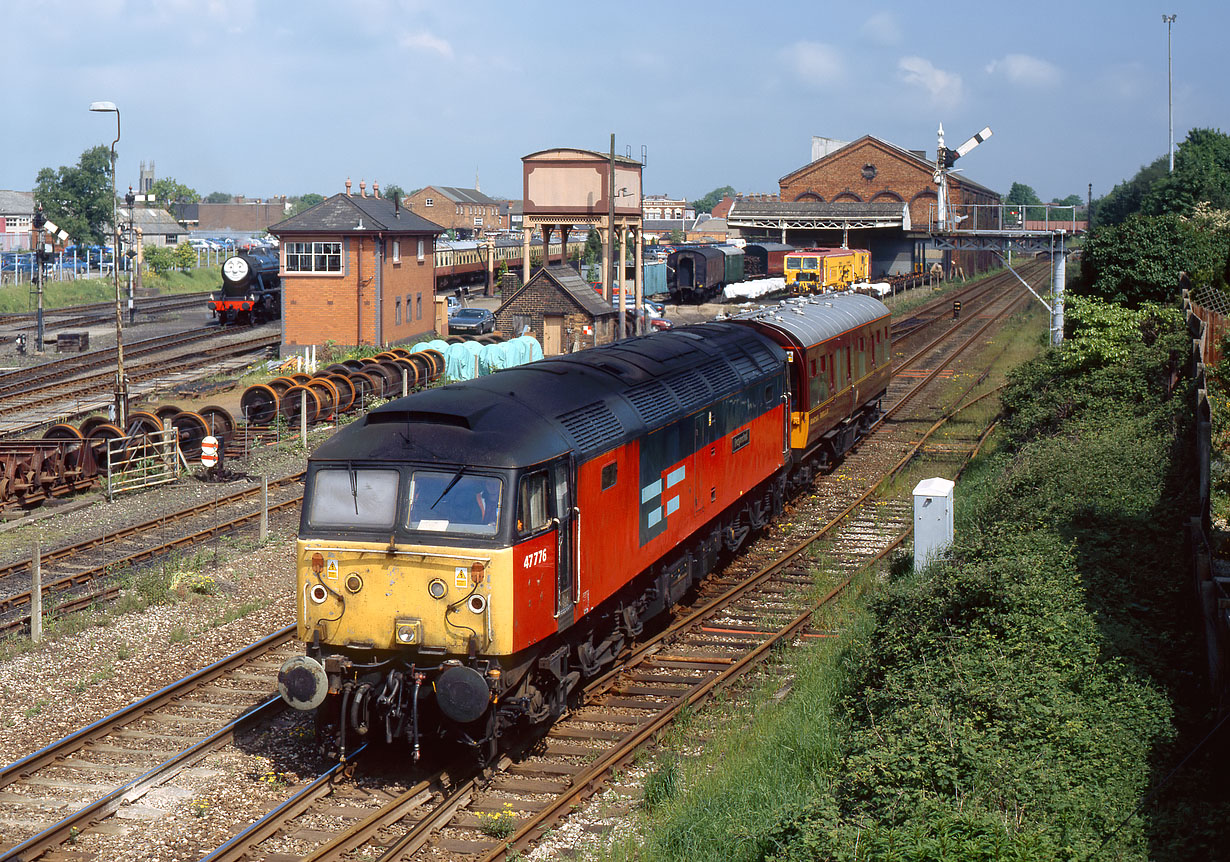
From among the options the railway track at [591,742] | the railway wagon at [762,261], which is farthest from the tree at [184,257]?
the railway track at [591,742]

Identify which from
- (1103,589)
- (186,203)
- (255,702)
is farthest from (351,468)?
(186,203)

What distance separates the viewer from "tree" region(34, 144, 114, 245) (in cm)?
9750

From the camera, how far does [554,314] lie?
45.2 meters

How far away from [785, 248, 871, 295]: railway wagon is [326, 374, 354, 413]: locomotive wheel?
34.8 metres

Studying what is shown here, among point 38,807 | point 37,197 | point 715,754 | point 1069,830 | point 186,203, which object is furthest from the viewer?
point 186,203

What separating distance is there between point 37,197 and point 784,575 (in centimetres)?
9659

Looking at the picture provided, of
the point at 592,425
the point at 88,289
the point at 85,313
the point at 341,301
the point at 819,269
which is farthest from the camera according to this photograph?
the point at 88,289

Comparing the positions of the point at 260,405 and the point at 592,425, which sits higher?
the point at 592,425

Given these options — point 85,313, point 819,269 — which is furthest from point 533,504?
point 819,269

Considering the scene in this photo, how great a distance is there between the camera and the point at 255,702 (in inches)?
516

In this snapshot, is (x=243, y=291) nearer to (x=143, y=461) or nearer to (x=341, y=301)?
(x=341, y=301)

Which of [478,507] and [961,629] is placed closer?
[478,507]

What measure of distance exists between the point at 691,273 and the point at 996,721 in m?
58.9

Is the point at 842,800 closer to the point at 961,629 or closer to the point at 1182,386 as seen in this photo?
the point at 961,629
